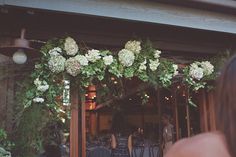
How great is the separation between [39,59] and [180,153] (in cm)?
356

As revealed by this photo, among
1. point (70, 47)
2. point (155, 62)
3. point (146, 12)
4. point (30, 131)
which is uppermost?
point (146, 12)

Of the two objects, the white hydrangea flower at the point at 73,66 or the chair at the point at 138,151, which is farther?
the chair at the point at 138,151

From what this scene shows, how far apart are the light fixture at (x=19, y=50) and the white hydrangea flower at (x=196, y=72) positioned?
7.30ft

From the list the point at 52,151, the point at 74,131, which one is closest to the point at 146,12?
the point at 74,131

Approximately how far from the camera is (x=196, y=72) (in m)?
5.94

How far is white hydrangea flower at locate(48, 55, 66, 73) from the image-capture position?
16.6 feet

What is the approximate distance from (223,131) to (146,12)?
3531 mm

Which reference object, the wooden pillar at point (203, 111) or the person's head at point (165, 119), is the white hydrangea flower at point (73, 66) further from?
the person's head at point (165, 119)

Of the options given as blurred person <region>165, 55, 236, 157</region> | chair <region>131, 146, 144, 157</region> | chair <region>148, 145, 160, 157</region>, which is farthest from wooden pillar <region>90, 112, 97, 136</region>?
blurred person <region>165, 55, 236, 157</region>

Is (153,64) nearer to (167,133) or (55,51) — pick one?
(55,51)

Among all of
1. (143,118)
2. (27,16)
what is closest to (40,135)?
(27,16)

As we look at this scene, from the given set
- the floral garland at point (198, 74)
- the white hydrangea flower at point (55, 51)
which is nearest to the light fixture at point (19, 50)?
the white hydrangea flower at point (55, 51)

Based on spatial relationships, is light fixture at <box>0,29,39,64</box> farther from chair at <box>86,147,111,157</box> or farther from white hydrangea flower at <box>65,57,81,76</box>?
chair at <box>86,147,111,157</box>

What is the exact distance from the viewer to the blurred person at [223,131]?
183 cm
